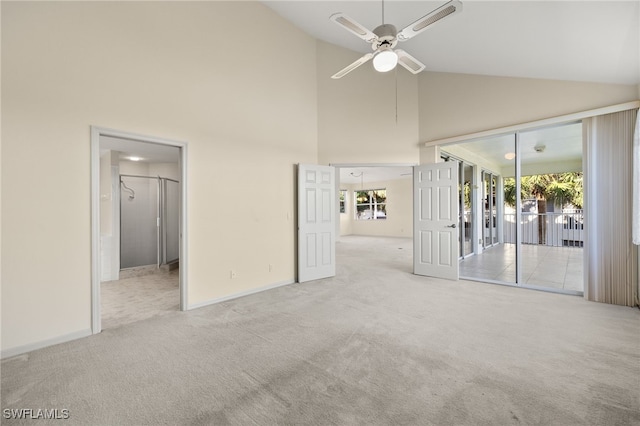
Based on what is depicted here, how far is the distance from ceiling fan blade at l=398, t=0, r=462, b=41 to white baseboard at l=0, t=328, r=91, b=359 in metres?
4.12

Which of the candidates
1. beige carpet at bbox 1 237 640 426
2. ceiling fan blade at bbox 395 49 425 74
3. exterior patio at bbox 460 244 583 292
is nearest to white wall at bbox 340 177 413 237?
exterior patio at bbox 460 244 583 292

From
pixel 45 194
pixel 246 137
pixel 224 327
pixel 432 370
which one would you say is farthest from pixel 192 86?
pixel 432 370

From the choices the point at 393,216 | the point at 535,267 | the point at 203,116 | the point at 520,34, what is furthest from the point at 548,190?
the point at 203,116

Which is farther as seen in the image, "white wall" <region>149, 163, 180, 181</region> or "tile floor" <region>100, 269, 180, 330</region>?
"white wall" <region>149, 163, 180, 181</region>

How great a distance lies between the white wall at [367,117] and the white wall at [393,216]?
717 centimetres

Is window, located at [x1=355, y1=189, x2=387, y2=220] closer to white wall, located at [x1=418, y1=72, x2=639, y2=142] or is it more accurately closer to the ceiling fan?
white wall, located at [x1=418, y1=72, x2=639, y2=142]

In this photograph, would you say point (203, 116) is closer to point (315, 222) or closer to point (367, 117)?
point (315, 222)

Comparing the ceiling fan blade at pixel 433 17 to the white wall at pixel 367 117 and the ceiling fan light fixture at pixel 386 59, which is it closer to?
the ceiling fan light fixture at pixel 386 59

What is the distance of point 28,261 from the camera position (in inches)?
96.0

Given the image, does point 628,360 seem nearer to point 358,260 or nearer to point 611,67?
point 611,67

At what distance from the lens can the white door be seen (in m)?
4.69

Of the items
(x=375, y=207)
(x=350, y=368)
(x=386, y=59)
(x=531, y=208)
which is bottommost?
(x=350, y=368)

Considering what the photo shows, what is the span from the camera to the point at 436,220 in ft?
16.1

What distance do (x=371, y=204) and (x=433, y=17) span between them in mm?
11715
